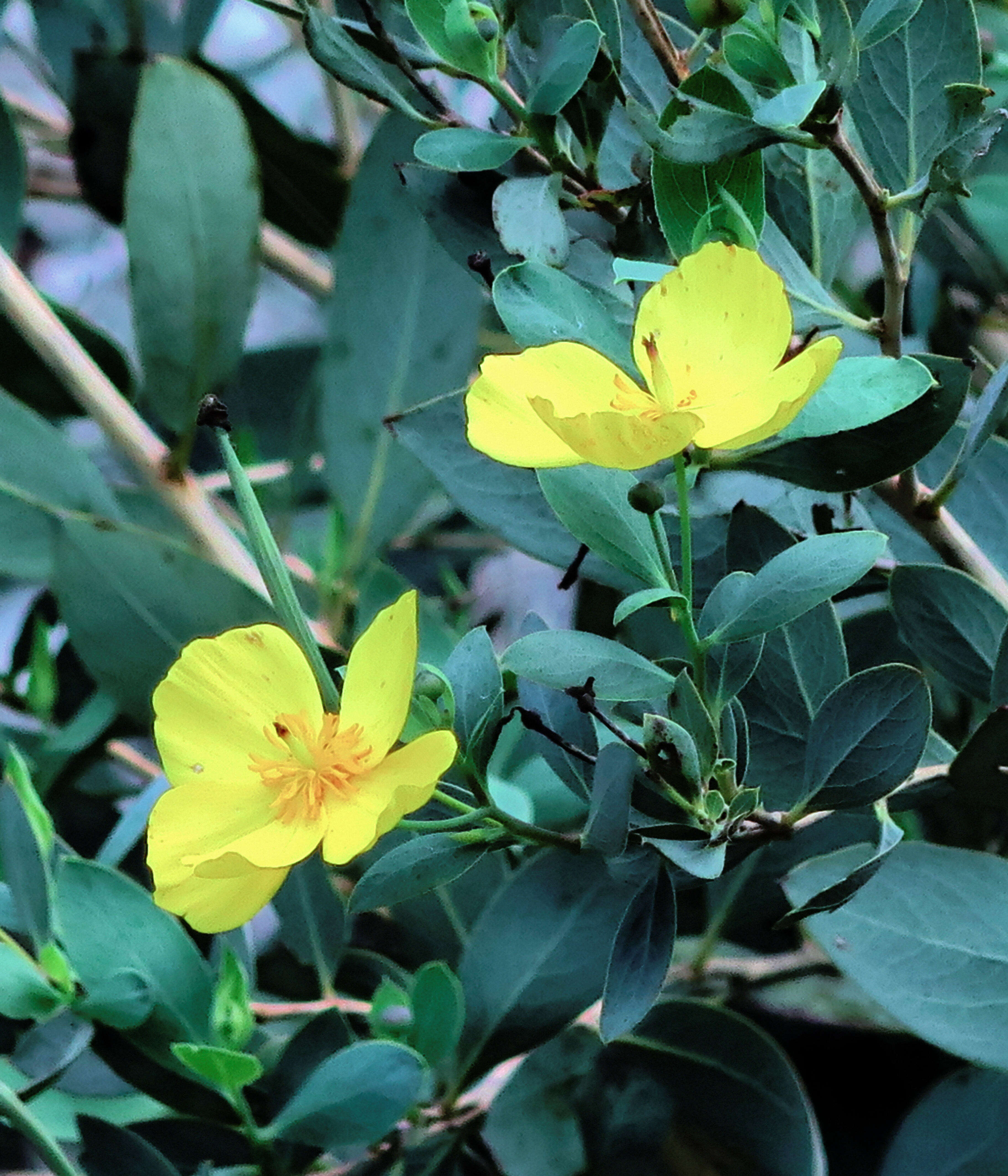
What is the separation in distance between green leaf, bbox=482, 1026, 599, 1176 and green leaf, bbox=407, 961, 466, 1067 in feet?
0.16

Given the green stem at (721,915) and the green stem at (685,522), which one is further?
the green stem at (721,915)

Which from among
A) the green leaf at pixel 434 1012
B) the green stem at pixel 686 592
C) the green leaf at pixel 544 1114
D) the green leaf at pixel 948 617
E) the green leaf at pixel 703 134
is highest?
the green leaf at pixel 703 134

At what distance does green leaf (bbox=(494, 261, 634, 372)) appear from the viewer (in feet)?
0.95

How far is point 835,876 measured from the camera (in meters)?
0.36

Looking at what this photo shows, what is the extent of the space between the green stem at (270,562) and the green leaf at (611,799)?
0.23 feet

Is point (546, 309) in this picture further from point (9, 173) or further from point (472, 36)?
point (9, 173)

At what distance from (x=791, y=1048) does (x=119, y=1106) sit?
0.31 metres

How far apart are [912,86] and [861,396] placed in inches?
5.2

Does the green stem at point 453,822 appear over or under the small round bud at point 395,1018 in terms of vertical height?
over

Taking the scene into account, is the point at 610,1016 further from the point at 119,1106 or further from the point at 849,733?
the point at 119,1106

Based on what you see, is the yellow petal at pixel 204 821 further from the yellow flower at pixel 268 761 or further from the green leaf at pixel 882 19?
the green leaf at pixel 882 19

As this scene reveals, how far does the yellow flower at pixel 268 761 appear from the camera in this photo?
0.88 feet

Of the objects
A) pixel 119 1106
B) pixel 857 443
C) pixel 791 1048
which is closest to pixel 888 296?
pixel 857 443

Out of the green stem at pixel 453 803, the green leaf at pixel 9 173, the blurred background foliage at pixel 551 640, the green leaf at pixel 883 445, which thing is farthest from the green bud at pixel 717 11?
the green leaf at pixel 9 173
